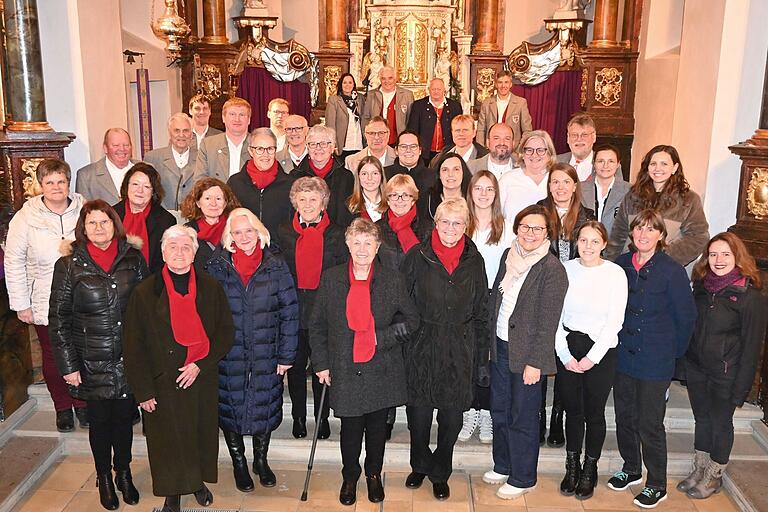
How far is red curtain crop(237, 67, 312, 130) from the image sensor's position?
37.6 feet

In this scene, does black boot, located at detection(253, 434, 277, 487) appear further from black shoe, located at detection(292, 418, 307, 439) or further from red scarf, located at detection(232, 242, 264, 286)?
red scarf, located at detection(232, 242, 264, 286)

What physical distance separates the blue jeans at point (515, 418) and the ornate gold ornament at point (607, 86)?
25.1 ft

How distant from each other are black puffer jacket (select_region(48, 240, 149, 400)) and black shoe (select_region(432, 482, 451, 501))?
5.92 feet

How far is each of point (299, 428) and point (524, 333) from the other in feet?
5.49

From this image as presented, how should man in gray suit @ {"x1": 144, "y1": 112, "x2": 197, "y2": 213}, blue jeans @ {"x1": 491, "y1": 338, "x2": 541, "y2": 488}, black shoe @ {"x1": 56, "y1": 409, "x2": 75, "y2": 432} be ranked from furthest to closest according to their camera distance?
man in gray suit @ {"x1": 144, "y1": 112, "x2": 197, "y2": 213}, black shoe @ {"x1": 56, "y1": 409, "x2": 75, "y2": 432}, blue jeans @ {"x1": 491, "y1": 338, "x2": 541, "y2": 488}

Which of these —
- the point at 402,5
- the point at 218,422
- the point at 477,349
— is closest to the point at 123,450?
the point at 218,422

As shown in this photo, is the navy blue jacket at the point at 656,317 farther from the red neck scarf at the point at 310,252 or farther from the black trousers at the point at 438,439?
the red neck scarf at the point at 310,252

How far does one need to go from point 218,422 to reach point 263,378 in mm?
340

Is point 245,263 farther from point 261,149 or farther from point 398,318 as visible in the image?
point 261,149

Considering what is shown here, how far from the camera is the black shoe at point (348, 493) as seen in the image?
429 cm

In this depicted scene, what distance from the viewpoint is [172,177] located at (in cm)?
550

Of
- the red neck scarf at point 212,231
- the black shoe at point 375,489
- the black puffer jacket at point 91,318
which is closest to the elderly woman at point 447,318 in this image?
the black shoe at point 375,489

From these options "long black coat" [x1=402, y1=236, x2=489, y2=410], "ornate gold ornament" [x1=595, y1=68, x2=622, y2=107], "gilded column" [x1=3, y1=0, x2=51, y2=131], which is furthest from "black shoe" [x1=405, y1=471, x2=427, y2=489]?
"ornate gold ornament" [x1=595, y1=68, x2=622, y2=107]

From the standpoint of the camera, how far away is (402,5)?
1111 centimetres
